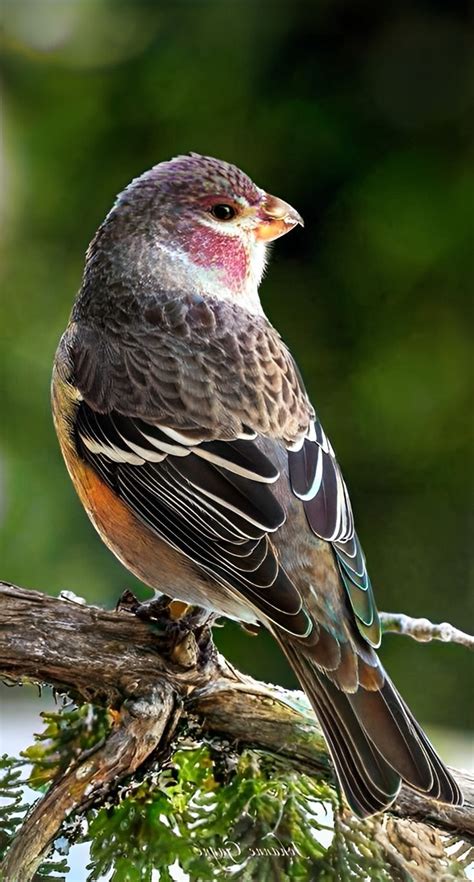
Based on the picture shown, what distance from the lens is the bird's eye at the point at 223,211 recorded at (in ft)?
9.82

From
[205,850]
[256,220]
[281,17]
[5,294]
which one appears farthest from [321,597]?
[281,17]

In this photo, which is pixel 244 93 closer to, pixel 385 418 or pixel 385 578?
pixel 385 418

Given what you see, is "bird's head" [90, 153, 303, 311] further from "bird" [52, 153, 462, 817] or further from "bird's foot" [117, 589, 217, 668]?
"bird's foot" [117, 589, 217, 668]

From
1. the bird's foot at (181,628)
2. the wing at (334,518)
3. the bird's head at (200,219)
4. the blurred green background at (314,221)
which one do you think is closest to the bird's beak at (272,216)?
the bird's head at (200,219)

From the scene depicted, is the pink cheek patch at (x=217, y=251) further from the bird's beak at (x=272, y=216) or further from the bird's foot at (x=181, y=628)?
the bird's foot at (x=181, y=628)

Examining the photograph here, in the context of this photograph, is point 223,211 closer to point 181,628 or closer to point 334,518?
point 334,518

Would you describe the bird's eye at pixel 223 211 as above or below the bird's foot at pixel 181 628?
above

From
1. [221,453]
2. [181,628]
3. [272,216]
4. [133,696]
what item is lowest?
[133,696]

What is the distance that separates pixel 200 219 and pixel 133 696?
3.98ft

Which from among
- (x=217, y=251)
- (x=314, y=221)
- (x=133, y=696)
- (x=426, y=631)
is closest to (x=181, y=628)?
(x=133, y=696)

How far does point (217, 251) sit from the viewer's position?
301cm

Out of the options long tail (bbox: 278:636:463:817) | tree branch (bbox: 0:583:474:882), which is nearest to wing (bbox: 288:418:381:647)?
long tail (bbox: 278:636:463:817)

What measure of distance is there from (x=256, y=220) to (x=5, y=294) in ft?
3.31

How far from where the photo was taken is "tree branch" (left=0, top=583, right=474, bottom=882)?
2568 millimetres
